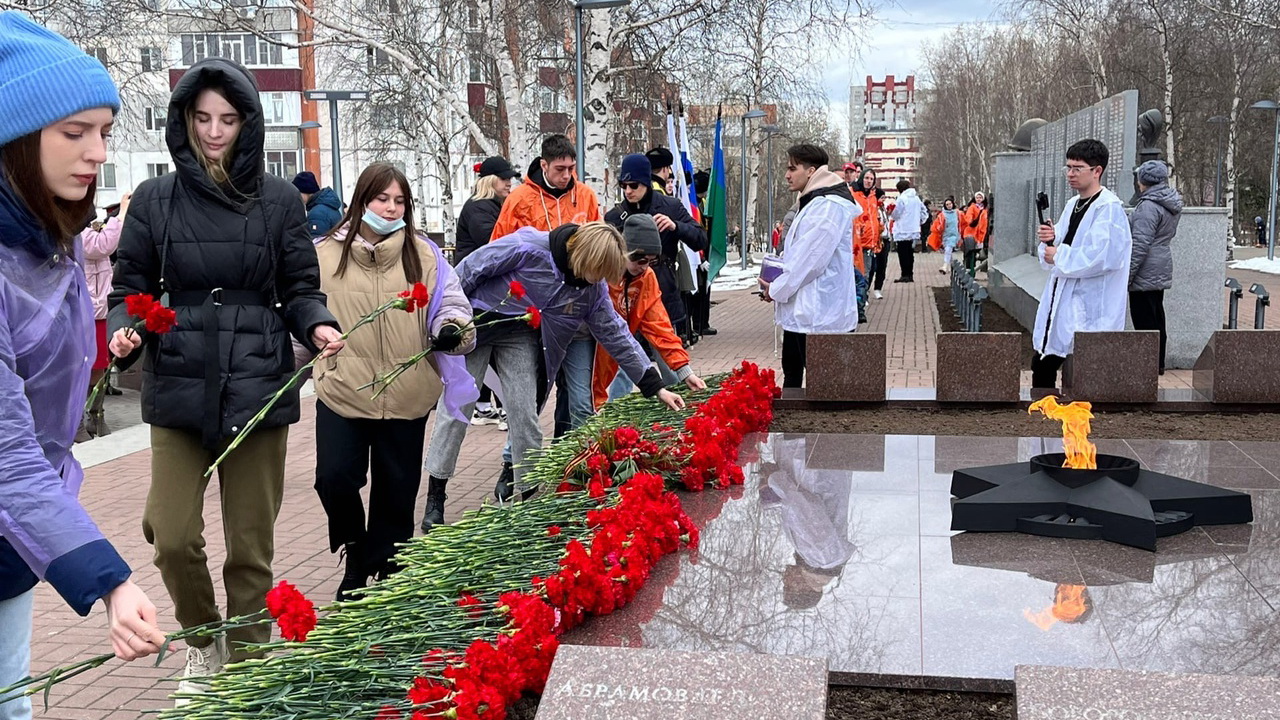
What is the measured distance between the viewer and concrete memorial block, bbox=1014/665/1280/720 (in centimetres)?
272

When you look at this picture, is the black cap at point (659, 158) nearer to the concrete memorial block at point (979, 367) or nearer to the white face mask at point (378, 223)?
the concrete memorial block at point (979, 367)

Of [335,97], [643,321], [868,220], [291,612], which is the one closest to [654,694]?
[291,612]

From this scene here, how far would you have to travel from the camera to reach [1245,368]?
8344 mm

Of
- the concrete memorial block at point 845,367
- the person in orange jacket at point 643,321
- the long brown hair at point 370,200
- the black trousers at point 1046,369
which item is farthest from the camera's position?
the black trousers at point 1046,369

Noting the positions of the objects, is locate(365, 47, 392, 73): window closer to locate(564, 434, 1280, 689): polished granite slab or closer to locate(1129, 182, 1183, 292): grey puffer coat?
locate(1129, 182, 1183, 292): grey puffer coat

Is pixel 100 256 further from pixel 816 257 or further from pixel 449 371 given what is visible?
pixel 449 371

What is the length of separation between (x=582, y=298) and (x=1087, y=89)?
150ft

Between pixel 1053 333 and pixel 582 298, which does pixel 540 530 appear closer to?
pixel 582 298

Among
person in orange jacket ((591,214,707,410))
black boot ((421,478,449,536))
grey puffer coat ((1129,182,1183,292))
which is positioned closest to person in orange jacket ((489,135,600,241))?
person in orange jacket ((591,214,707,410))

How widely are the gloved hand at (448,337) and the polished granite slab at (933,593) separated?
1.19 meters

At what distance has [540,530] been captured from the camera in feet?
14.8

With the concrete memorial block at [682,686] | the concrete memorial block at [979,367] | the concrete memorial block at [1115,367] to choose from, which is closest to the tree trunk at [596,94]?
the concrete memorial block at [979,367]

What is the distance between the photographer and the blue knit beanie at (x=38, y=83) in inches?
90.0

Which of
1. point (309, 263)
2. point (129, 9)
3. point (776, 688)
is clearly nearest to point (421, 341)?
point (309, 263)
